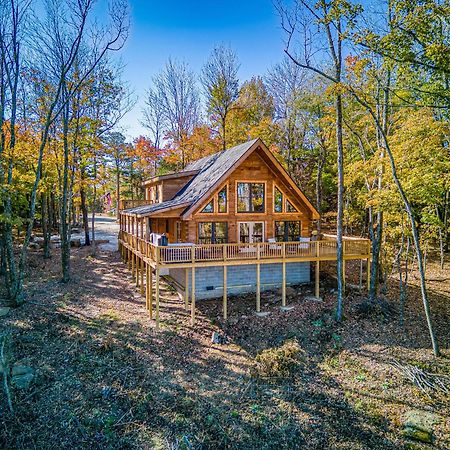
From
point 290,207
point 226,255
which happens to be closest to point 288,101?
point 290,207

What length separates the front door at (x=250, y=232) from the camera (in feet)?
53.2

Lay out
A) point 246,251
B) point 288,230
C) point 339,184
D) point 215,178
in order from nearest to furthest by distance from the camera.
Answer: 1. point 339,184
2. point 246,251
3. point 215,178
4. point 288,230

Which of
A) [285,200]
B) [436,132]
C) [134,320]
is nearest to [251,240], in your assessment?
[285,200]

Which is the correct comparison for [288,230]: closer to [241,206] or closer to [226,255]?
[241,206]

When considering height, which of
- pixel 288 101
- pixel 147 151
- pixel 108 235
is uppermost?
pixel 288 101

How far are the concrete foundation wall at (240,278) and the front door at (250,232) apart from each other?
1411 millimetres

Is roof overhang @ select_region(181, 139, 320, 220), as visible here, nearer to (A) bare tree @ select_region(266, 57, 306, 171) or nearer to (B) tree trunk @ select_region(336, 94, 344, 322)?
(B) tree trunk @ select_region(336, 94, 344, 322)

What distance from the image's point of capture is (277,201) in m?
16.6

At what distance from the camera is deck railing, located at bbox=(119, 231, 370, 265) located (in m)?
12.8

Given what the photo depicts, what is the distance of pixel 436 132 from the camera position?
36.8ft

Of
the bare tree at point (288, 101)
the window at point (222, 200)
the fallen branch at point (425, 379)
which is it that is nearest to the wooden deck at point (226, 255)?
the window at point (222, 200)

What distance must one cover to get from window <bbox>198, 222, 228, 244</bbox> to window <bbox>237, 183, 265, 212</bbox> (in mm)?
1328

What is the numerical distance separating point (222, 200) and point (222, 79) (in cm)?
1356

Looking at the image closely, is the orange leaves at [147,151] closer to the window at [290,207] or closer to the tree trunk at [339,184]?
the window at [290,207]
